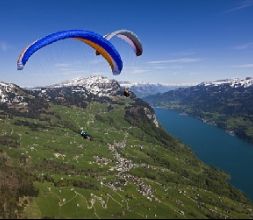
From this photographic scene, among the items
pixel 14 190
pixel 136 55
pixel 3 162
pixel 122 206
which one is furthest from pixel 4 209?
pixel 136 55

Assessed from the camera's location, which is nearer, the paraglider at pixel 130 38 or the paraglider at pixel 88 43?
the paraglider at pixel 88 43

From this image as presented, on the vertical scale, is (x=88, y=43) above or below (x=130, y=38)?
below

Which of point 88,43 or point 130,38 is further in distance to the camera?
point 130,38

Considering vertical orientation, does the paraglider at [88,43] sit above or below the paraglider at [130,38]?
below

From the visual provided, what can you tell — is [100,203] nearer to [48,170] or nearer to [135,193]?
[135,193]
